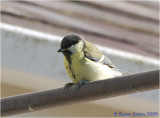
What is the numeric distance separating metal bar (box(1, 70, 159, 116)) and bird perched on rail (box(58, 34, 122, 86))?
61 centimetres

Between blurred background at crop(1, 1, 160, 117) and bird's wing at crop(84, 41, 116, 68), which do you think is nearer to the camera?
bird's wing at crop(84, 41, 116, 68)

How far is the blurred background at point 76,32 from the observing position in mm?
2955

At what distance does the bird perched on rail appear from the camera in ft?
8.39

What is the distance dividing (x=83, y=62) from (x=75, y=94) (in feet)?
2.39

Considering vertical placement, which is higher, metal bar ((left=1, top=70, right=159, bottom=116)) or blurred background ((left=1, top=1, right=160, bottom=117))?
blurred background ((left=1, top=1, right=160, bottom=117))

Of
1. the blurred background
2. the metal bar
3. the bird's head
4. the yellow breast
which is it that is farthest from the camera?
the blurred background

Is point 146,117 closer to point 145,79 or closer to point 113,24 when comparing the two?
point 113,24

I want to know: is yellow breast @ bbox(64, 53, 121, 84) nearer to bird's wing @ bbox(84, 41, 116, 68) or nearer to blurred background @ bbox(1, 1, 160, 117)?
bird's wing @ bbox(84, 41, 116, 68)

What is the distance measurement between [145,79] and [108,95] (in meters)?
0.19

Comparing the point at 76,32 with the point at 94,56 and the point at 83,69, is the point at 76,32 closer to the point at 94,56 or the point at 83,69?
the point at 94,56

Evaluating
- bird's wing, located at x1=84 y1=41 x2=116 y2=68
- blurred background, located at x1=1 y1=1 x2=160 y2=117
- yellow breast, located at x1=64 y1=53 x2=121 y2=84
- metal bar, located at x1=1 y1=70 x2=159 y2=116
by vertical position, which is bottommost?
metal bar, located at x1=1 y1=70 x2=159 y2=116

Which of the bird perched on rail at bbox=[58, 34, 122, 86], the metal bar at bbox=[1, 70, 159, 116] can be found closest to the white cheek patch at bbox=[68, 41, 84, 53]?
the bird perched on rail at bbox=[58, 34, 122, 86]

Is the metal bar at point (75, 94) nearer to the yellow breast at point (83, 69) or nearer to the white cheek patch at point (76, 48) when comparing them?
the yellow breast at point (83, 69)

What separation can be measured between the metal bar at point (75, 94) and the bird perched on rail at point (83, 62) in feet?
2.00
